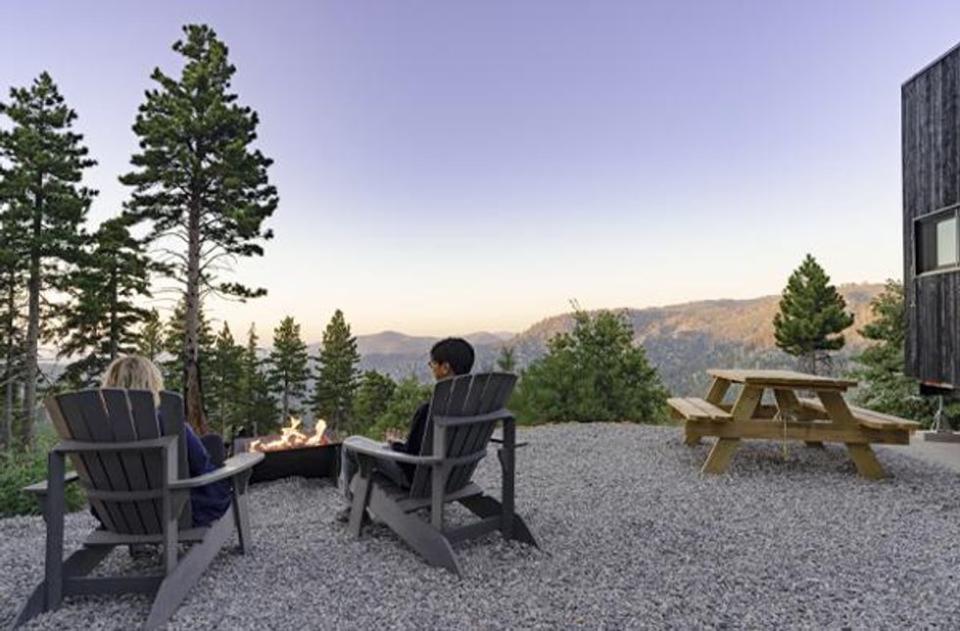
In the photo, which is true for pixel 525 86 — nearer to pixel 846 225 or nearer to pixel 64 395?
pixel 846 225

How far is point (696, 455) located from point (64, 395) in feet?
18.5

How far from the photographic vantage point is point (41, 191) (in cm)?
1878

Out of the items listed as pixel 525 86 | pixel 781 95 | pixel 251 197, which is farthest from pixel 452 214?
pixel 781 95

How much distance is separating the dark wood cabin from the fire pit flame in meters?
7.79

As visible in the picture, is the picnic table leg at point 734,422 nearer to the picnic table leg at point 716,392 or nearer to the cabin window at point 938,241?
the picnic table leg at point 716,392

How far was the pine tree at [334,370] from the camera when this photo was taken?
39812 millimetres

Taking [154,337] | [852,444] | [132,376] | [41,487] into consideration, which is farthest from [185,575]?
[154,337]

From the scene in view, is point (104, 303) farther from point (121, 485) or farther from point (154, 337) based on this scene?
point (121, 485)

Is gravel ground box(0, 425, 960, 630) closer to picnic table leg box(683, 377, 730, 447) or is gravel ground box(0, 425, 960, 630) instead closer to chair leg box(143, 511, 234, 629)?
chair leg box(143, 511, 234, 629)

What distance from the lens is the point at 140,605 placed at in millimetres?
2650

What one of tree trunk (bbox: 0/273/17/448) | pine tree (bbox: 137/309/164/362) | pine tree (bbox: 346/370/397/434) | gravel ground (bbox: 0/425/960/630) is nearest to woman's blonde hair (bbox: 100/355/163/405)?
gravel ground (bbox: 0/425/960/630)

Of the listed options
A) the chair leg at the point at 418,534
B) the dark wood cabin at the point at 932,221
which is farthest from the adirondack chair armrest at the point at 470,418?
the dark wood cabin at the point at 932,221

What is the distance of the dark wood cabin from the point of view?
7629mm

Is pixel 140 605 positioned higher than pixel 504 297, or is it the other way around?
pixel 504 297
